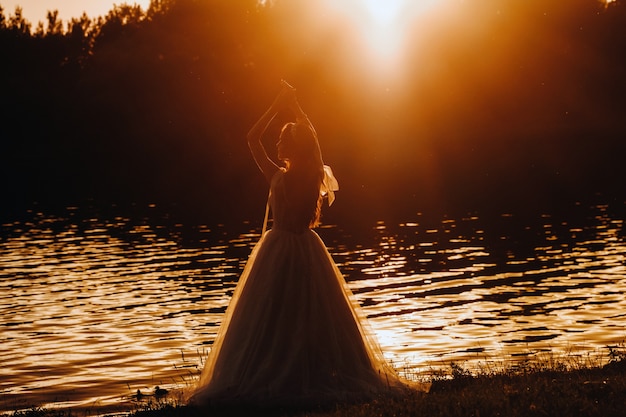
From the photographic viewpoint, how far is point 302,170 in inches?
505

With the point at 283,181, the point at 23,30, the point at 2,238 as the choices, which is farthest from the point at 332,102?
the point at 283,181

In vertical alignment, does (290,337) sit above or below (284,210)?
below

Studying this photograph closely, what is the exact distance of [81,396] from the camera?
53.2 feet

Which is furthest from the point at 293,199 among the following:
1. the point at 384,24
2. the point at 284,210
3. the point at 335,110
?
the point at 384,24

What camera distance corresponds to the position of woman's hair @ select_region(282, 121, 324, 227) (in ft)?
42.0

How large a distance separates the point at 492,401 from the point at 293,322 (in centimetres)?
298

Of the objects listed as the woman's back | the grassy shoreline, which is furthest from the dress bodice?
the grassy shoreline

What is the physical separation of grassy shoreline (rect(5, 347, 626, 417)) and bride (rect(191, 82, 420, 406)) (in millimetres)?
363

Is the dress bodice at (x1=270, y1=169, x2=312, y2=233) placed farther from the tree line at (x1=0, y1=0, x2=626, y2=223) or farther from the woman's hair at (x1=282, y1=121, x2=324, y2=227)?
the tree line at (x1=0, y1=0, x2=626, y2=223)

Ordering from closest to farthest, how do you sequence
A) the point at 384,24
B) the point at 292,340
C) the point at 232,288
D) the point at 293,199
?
the point at 292,340 → the point at 293,199 → the point at 232,288 → the point at 384,24

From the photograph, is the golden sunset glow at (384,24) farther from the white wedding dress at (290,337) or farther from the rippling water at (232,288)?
the white wedding dress at (290,337)

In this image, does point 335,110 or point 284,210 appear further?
point 335,110

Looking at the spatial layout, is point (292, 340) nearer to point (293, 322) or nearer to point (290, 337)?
point (290, 337)

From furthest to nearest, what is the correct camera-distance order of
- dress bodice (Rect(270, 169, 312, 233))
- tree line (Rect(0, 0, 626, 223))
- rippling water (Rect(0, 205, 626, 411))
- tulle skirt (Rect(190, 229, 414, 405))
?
tree line (Rect(0, 0, 626, 223)) → rippling water (Rect(0, 205, 626, 411)) → dress bodice (Rect(270, 169, 312, 233)) → tulle skirt (Rect(190, 229, 414, 405))
